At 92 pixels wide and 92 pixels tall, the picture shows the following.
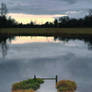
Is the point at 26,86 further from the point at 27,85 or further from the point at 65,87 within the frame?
the point at 65,87

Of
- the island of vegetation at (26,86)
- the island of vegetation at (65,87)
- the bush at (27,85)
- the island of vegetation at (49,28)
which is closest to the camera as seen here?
the island of vegetation at (65,87)

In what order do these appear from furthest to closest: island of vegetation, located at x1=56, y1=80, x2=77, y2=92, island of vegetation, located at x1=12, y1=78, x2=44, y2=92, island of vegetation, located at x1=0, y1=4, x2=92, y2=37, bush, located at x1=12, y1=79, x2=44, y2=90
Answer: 1. island of vegetation, located at x1=0, y1=4, x2=92, y2=37
2. bush, located at x1=12, y1=79, x2=44, y2=90
3. island of vegetation, located at x1=12, y1=78, x2=44, y2=92
4. island of vegetation, located at x1=56, y1=80, x2=77, y2=92

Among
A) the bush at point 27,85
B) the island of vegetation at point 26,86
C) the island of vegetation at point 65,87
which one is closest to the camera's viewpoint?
the island of vegetation at point 65,87

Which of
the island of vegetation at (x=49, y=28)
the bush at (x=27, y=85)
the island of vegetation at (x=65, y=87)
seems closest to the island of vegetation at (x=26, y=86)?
the bush at (x=27, y=85)

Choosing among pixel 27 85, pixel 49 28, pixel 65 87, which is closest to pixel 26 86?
pixel 27 85

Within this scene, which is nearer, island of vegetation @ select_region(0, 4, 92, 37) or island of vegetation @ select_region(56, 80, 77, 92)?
island of vegetation @ select_region(56, 80, 77, 92)

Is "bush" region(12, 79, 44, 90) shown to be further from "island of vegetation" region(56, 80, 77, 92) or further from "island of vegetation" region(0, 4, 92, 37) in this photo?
"island of vegetation" region(0, 4, 92, 37)

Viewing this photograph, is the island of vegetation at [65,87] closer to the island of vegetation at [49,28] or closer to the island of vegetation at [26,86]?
the island of vegetation at [26,86]

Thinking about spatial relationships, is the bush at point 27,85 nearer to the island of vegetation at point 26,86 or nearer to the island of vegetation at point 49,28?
the island of vegetation at point 26,86

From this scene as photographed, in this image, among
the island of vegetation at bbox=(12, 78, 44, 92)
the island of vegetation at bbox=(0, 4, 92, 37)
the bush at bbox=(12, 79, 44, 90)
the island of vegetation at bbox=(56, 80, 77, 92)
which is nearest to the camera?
the island of vegetation at bbox=(56, 80, 77, 92)

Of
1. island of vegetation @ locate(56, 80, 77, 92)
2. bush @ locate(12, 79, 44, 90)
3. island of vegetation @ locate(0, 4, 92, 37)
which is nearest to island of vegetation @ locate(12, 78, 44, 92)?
bush @ locate(12, 79, 44, 90)

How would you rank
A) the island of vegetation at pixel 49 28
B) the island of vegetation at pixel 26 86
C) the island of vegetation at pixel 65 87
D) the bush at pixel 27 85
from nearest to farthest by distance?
1. the island of vegetation at pixel 65 87
2. the island of vegetation at pixel 26 86
3. the bush at pixel 27 85
4. the island of vegetation at pixel 49 28

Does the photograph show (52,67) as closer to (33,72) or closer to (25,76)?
(33,72)

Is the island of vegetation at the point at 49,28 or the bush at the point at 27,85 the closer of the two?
the bush at the point at 27,85
